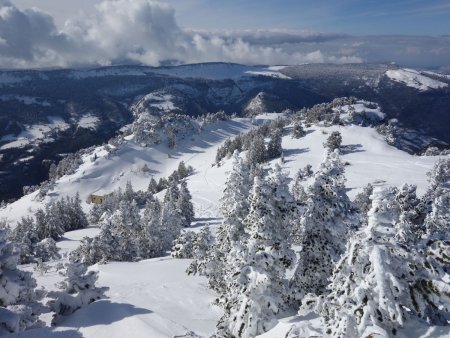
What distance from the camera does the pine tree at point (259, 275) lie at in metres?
19.4

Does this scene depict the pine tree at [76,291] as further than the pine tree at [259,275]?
Yes

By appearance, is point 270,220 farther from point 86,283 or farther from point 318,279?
point 86,283

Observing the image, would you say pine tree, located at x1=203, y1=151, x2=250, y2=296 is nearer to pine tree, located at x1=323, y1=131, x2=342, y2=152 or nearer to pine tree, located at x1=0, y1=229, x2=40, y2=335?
pine tree, located at x1=0, y1=229, x2=40, y2=335

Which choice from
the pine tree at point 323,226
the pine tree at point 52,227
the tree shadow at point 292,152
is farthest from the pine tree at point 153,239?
the tree shadow at point 292,152

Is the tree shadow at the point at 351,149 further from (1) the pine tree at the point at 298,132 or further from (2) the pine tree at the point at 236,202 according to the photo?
(2) the pine tree at the point at 236,202

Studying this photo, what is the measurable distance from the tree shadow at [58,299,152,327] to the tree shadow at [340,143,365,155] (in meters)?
143

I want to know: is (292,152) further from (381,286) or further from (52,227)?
(381,286)

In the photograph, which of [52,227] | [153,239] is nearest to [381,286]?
[153,239]

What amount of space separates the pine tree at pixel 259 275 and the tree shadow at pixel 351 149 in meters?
143

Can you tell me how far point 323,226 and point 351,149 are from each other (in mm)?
148480

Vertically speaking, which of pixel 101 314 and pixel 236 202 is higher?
pixel 236 202

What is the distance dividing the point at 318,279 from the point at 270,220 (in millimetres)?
5111

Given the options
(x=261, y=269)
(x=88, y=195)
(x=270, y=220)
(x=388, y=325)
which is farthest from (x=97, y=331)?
(x=88, y=195)

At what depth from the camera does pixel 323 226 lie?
22359 millimetres
